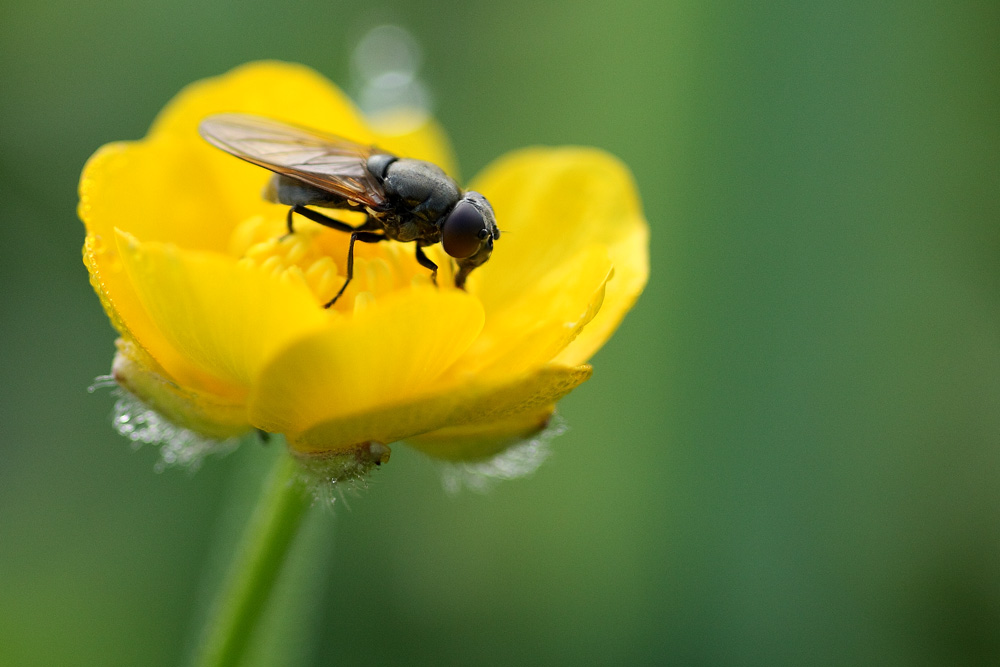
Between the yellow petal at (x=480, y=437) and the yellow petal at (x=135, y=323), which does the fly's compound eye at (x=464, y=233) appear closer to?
the yellow petal at (x=480, y=437)

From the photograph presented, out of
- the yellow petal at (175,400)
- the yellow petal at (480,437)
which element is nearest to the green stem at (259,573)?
the yellow petal at (175,400)

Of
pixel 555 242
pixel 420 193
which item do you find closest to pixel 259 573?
pixel 420 193

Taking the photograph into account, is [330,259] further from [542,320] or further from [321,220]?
[542,320]

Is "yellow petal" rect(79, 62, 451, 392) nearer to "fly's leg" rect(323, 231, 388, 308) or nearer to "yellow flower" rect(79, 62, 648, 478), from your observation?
"yellow flower" rect(79, 62, 648, 478)

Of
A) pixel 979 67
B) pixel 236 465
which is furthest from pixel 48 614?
pixel 979 67

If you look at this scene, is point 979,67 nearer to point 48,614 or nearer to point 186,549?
point 186,549

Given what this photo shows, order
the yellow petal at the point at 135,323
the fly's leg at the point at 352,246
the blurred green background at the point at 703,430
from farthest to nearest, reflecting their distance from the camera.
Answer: the blurred green background at the point at 703,430
the fly's leg at the point at 352,246
the yellow petal at the point at 135,323
